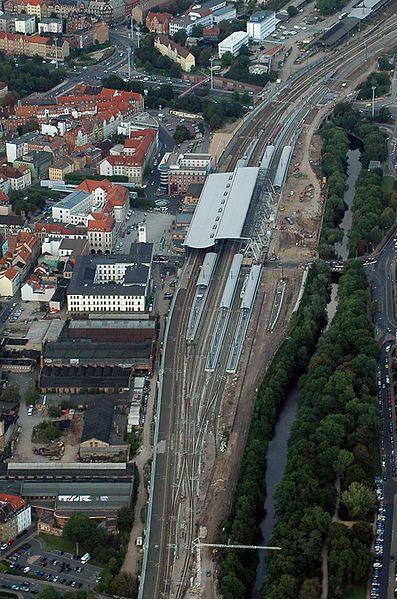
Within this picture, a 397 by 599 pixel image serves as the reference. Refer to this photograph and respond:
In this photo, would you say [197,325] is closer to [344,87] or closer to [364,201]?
[364,201]

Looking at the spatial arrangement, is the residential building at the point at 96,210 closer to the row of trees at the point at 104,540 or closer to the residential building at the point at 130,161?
the residential building at the point at 130,161

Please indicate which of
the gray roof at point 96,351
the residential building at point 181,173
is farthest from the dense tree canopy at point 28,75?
the gray roof at point 96,351

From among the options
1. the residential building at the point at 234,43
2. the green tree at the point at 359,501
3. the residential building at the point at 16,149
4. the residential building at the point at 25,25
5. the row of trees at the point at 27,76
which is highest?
the residential building at the point at 25,25

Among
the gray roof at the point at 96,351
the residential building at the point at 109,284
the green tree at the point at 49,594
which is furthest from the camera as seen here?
the residential building at the point at 109,284

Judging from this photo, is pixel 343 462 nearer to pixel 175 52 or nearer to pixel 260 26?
pixel 175 52

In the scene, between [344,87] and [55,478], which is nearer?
[55,478]

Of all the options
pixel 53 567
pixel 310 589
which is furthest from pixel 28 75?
pixel 310 589

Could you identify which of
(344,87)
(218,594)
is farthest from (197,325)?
(344,87)
